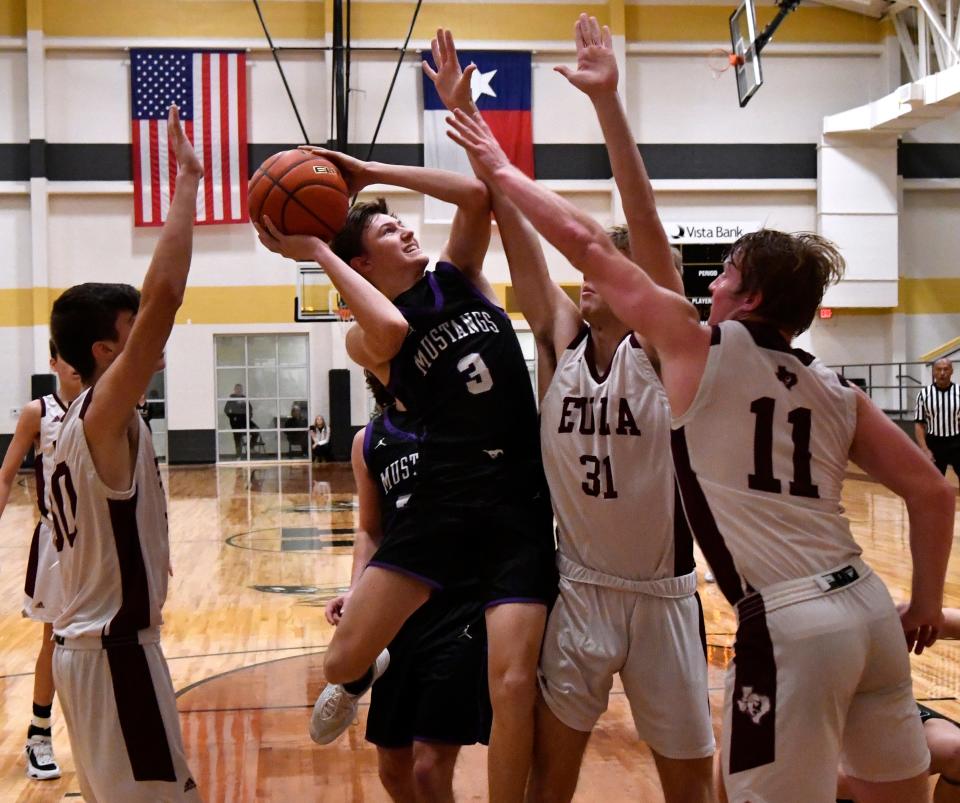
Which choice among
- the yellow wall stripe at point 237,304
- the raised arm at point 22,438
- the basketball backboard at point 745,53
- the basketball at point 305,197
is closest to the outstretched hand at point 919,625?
the basketball at point 305,197

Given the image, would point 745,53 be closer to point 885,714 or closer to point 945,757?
point 945,757

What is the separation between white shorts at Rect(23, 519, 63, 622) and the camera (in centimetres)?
445

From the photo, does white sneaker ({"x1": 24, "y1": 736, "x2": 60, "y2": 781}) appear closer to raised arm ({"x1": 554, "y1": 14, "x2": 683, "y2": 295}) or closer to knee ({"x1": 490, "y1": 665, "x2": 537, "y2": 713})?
knee ({"x1": 490, "y1": 665, "x2": 537, "y2": 713})

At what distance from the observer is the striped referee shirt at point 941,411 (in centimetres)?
1086

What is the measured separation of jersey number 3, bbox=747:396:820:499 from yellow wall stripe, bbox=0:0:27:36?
20574 millimetres

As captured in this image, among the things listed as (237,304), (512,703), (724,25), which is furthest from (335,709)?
(724,25)

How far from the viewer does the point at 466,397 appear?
3176 mm

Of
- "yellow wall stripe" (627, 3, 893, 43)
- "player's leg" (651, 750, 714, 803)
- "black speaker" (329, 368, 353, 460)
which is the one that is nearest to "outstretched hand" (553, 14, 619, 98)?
"player's leg" (651, 750, 714, 803)

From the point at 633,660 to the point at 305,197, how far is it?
5.69 feet

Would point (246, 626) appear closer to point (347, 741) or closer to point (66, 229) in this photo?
point (347, 741)

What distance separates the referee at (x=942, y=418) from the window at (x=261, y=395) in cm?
1219

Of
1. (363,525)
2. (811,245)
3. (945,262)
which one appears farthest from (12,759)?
Answer: (945,262)

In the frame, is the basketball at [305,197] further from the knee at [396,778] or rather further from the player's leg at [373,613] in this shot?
the knee at [396,778]

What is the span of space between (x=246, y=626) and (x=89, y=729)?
4.47 metres
